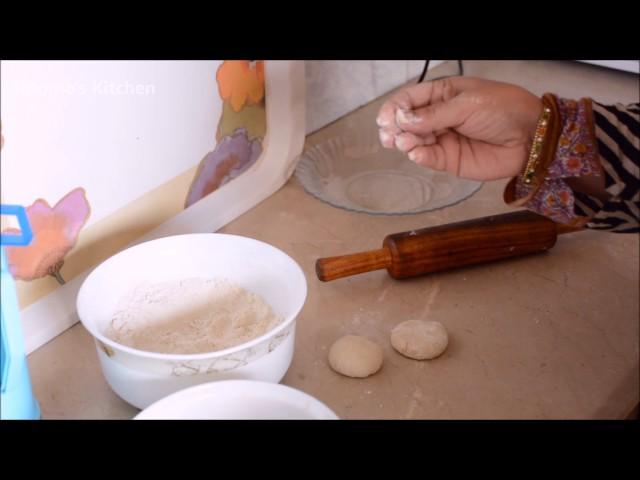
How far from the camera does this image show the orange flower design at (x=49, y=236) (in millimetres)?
730

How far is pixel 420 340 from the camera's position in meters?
0.77

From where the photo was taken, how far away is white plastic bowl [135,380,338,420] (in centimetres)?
59

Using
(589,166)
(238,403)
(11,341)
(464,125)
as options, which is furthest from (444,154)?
(11,341)

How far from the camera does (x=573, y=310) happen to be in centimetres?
85

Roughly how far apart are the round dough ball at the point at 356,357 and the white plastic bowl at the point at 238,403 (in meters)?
0.15

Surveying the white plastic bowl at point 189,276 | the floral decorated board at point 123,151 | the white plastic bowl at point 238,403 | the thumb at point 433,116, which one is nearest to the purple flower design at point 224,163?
the floral decorated board at point 123,151

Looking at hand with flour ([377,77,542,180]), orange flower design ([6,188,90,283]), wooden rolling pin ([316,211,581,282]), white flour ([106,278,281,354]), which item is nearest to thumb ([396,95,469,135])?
hand with flour ([377,77,542,180])

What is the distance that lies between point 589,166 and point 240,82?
17.2 inches

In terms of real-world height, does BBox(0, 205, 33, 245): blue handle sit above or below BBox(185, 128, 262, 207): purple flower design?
above

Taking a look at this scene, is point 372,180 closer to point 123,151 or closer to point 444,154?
point 444,154

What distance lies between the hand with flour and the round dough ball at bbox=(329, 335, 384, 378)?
0.70ft

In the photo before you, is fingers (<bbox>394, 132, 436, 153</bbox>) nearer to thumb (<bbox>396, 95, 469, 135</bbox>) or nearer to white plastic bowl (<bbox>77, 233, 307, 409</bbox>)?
thumb (<bbox>396, 95, 469, 135</bbox>)

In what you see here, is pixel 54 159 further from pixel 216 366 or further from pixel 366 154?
pixel 366 154

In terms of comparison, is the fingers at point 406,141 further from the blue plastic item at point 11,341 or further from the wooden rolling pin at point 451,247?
the blue plastic item at point 11,341
